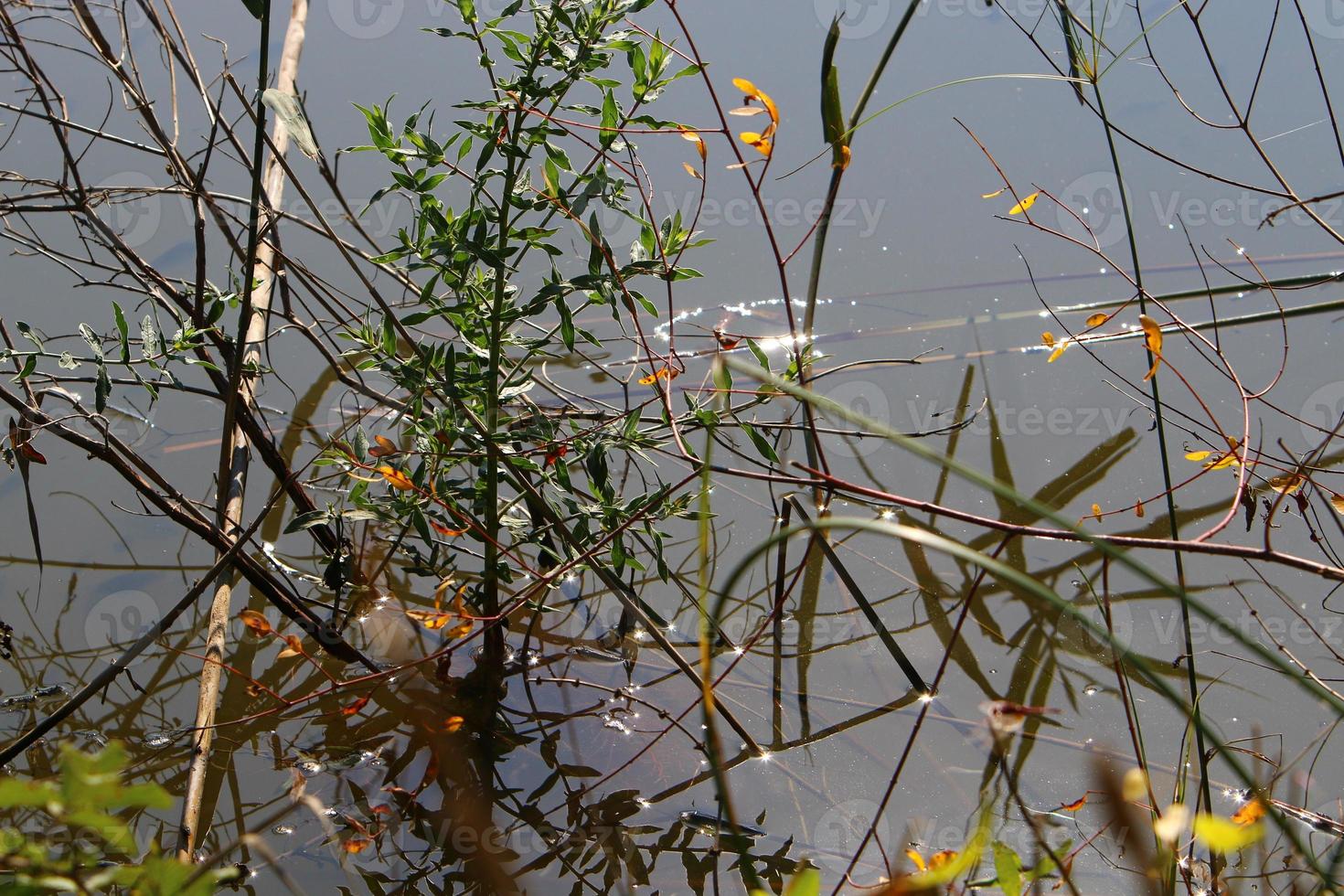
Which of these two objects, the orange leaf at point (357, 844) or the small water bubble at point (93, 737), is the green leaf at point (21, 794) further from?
the small water bubble at point (93, 737)

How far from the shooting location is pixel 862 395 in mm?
2582

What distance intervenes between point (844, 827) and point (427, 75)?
2723mm

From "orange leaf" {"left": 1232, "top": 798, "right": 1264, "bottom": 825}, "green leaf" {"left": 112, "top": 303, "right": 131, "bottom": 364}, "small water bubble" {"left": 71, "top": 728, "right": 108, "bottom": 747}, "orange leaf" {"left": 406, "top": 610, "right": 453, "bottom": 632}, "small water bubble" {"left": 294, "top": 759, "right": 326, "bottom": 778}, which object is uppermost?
"green leaf" {"left": 112, "top": 303, "right": 131, "bottom": 364}

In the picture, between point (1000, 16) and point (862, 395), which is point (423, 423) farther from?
point (1000, 16)

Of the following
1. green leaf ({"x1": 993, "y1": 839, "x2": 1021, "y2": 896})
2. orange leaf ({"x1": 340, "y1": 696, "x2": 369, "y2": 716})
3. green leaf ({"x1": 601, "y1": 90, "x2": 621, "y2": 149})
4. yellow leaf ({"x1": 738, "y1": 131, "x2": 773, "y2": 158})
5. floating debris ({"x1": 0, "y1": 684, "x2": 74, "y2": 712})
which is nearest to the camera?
green leaf ({"x1": 993, "y1": 839, "x2": 1021, "y2": 896})

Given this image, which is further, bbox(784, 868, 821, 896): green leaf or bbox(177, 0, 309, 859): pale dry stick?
bbox(177, 0, 309, 859): pale dry stick

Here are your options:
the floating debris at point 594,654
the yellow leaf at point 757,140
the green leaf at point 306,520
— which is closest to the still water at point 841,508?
the floating debris at point 594,654

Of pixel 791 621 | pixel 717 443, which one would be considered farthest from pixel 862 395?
pixel 791 621

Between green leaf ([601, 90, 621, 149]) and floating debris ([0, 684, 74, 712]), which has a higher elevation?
green leaf ([601, 90, 621, 149])

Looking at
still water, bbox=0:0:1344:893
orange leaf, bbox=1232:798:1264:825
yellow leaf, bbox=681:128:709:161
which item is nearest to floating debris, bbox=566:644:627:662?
still water, bbox=0:0:1344:893

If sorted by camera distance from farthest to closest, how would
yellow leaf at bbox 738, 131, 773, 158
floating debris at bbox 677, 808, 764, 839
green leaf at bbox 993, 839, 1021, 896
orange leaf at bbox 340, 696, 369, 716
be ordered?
1. orange leaf at bbox 340, 696, 369, 716
2. floating debris at bbox 677, 808, 764, 839
3. yellow leaf at bbox 738, 131, 773, 158
4. green leaf at bbox 993, 839, 1021, 896

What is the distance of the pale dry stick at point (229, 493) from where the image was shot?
56.6 inches

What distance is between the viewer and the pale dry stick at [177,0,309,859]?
144 cm

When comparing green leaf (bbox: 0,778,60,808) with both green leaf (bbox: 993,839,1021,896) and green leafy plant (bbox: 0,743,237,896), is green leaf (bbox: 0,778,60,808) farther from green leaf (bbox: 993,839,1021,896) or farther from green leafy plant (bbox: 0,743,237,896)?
green leaf (bbox: 993,839,1021,896)
